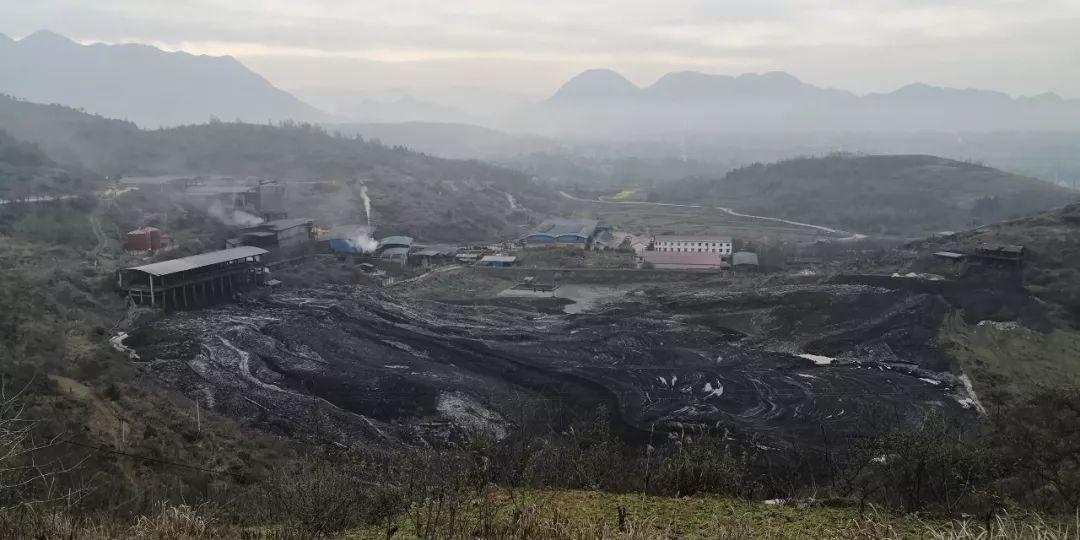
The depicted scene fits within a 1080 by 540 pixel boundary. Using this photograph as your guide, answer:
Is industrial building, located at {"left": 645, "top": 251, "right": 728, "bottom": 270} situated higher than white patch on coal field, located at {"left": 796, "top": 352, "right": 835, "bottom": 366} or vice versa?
industrial building, located at {"left": 645, "top": 251, "right": 728, "bottom": 270}

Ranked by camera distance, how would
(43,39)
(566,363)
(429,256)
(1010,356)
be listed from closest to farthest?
(566,363) → (1010,356) → (429,256) → (43,39)

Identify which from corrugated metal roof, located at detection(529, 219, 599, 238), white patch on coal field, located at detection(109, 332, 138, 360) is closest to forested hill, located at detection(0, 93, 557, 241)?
corrugated metal roof, located at detection(529, 219, 599, 238)

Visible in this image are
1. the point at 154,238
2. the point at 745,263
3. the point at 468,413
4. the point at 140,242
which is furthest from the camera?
the point at 745,263

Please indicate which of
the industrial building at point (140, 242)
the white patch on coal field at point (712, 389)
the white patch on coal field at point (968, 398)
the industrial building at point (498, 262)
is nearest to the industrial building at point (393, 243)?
the industrial building at point (498, 262)

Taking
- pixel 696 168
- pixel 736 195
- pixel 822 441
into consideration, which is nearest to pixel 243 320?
pixel 822 441

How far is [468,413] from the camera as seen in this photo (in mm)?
18141

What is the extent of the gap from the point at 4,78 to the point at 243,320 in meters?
155

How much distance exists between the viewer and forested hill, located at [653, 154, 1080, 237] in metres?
59.2

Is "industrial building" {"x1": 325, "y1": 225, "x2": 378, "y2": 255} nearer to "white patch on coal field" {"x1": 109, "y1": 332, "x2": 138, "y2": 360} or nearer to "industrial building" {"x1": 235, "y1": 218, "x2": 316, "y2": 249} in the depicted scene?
"industrial building" {"x1": 235, "y1": 218, "x2": 316, "y2": 249}

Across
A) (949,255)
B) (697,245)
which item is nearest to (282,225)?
(697,245)

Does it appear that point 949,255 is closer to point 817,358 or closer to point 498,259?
point 817,358

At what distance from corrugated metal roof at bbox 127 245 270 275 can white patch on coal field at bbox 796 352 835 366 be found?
77.5ft

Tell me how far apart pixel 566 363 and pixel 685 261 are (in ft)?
60.4

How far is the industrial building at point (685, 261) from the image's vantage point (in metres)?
38.0
